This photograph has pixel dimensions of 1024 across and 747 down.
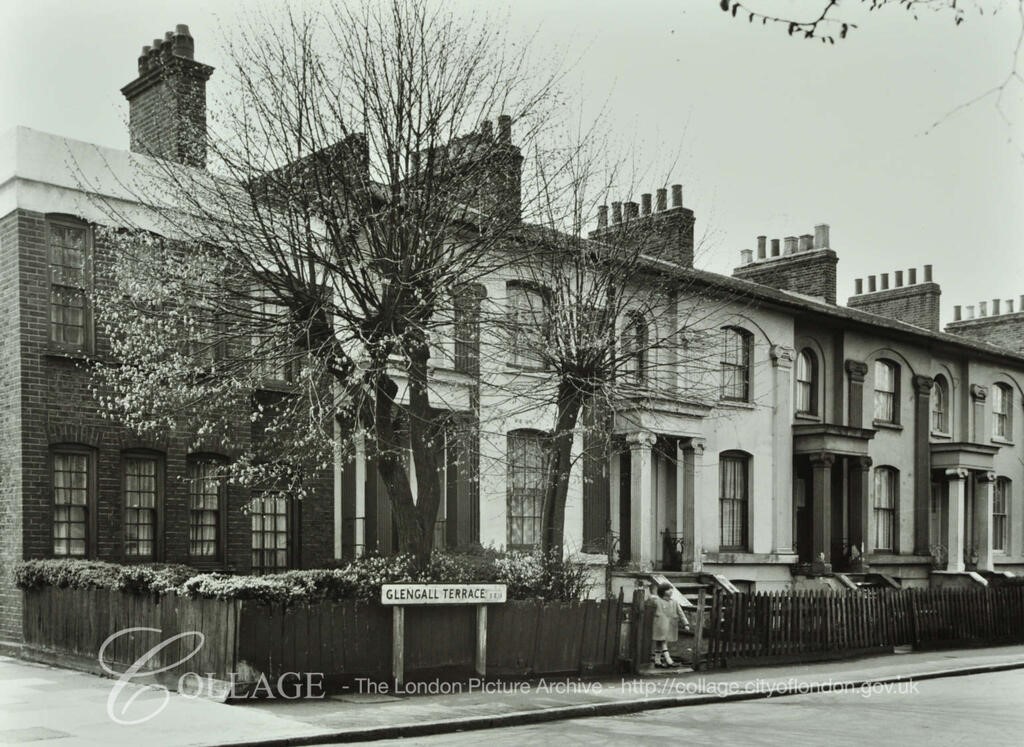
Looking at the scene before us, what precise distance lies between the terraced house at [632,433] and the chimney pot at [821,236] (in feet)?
0.33

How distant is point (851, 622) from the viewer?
869 inches

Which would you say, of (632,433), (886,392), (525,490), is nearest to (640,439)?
(632,433)

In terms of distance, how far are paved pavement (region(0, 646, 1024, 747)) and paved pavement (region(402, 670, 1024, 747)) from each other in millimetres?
299

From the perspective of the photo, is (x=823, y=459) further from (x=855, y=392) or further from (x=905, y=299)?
(x=905, y=299)

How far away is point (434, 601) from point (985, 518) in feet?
75.9

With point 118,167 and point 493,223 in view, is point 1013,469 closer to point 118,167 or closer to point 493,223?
point 493,223

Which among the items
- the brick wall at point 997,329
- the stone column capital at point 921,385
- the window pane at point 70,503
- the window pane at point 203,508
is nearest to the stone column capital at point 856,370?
the stone column capital at point 921,385

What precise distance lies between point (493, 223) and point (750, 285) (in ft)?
39.4

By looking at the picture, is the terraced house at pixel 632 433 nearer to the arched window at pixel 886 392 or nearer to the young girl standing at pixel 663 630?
the arched window at pixel 886 392

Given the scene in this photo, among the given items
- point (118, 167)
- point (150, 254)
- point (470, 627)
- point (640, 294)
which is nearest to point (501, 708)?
point (470, 627)

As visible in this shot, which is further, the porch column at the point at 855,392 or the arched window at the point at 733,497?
the porch column at the point at 855,392

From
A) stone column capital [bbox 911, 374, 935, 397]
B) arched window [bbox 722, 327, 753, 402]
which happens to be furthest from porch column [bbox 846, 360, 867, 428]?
arched window [bbox 722, 327, 753, 402]

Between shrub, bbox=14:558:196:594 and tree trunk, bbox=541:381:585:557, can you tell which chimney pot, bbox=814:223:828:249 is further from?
shrub, bbox=14:558:196:594

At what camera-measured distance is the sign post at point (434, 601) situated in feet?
48.0
